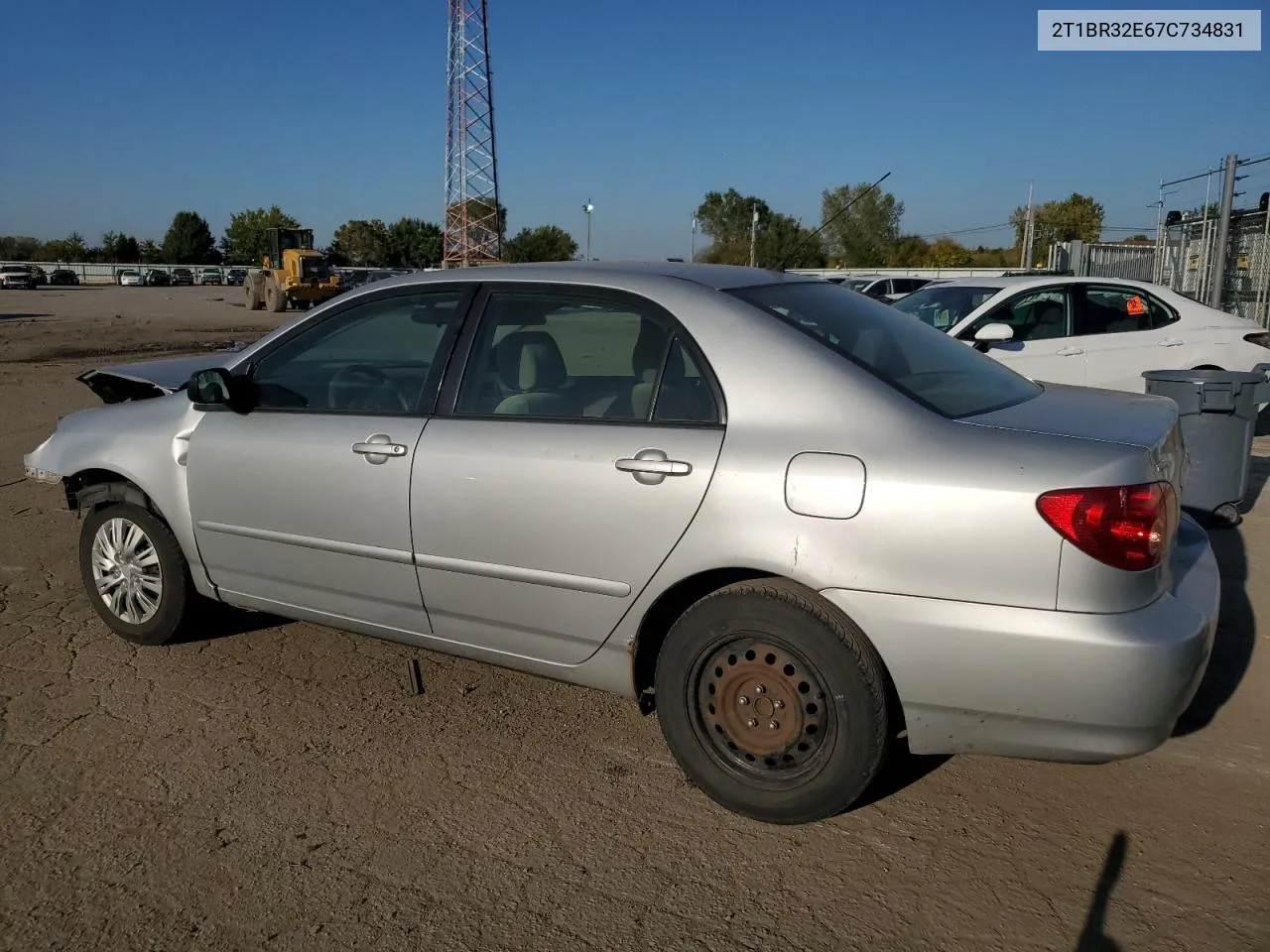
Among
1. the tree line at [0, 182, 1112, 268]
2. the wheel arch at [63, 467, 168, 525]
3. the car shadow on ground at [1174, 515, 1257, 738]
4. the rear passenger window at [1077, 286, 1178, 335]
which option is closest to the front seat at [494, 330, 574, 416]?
Answer: the wheel arch at [63, 467, 168, 525]

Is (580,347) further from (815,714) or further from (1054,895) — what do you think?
(1054,895)

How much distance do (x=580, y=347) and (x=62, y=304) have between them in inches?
1719

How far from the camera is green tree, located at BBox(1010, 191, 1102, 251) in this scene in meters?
57.3

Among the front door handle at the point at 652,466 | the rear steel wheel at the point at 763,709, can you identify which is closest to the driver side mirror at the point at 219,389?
the front door handle at the point at 652,466

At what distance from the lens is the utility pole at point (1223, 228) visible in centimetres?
1169

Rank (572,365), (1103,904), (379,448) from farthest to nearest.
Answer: (572,365), (379,448), (1103,904)

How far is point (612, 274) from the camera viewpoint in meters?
3.58

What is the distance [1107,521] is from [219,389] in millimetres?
3157

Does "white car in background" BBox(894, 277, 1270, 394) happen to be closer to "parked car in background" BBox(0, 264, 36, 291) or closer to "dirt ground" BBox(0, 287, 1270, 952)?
"dirt ground" BBox(0, 287, 1270, 952)

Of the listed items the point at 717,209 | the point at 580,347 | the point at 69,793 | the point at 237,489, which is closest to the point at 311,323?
the point at 237,489

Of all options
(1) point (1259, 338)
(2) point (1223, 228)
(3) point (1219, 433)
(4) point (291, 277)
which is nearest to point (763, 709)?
(3) point (1219, 433)

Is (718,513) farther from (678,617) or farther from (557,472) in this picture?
(557,472)

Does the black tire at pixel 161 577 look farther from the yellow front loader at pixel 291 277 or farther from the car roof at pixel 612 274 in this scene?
the yellow front loader at pixel 291 277

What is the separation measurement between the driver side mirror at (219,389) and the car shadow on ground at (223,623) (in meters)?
0.97
